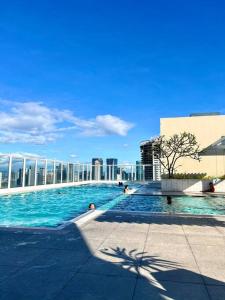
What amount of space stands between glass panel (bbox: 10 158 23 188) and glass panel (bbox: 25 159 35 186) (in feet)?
2.11

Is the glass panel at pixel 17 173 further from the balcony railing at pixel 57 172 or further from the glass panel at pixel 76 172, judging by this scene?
the glass panel at pixel 76 172

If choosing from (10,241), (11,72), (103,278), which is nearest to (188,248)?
(103,278)

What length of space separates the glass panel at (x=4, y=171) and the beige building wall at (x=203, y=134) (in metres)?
14.5

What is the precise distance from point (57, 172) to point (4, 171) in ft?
28.3

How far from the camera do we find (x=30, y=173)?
61.6 ft

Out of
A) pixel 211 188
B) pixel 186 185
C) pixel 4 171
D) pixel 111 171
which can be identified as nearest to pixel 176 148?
pixel 186 185

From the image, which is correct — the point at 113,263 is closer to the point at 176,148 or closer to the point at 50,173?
the point at 176,148

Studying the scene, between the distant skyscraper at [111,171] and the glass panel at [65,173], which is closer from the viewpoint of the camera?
the glass panel at [65,173]

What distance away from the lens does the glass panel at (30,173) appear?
18.2m

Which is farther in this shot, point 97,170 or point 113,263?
point 97,170

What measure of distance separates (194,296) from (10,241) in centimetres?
348

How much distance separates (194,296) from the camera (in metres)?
2.66

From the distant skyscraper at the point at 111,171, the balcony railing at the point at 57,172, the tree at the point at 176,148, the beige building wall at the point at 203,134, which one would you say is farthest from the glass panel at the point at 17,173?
the distant skyscraper at the point at 111,171

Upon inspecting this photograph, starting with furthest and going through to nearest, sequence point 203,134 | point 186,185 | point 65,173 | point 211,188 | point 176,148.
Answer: point 65,173 → point 203,134 → point 176,148 → point 186,185 → point 211,188
